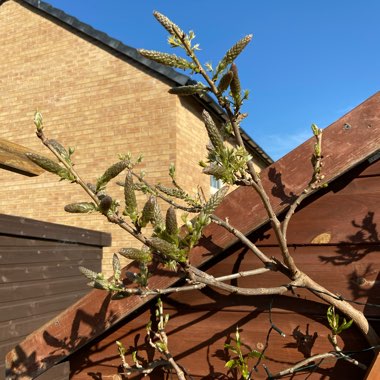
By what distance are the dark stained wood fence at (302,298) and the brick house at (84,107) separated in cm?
699

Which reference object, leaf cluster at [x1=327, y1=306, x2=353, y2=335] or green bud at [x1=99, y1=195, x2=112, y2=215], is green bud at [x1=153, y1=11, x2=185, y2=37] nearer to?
green bud at [x1=99, y1=195, x2=112, y2=215]

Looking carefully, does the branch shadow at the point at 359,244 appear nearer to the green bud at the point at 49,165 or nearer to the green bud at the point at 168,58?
the green bud at the point at 168,58

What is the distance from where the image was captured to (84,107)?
1024 cm

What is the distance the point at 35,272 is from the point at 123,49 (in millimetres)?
6753

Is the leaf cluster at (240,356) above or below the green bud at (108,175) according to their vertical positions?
below

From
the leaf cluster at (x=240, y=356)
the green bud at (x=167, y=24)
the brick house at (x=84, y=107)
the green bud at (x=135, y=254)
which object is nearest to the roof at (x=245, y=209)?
the leaf cluster at (x=240, y=356)

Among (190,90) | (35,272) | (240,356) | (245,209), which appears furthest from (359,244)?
(35,272)

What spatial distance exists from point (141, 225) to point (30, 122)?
Answer: 10.8 meters

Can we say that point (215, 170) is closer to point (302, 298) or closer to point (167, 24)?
point (167, 24)

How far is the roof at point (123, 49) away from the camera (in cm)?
880

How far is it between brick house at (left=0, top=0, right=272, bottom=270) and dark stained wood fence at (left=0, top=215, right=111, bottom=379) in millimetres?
3465

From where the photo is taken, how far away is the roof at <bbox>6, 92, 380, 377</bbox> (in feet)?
4.84

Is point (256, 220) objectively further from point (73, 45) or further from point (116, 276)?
point (73, 45)

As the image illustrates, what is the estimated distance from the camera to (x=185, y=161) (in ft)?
29.6
